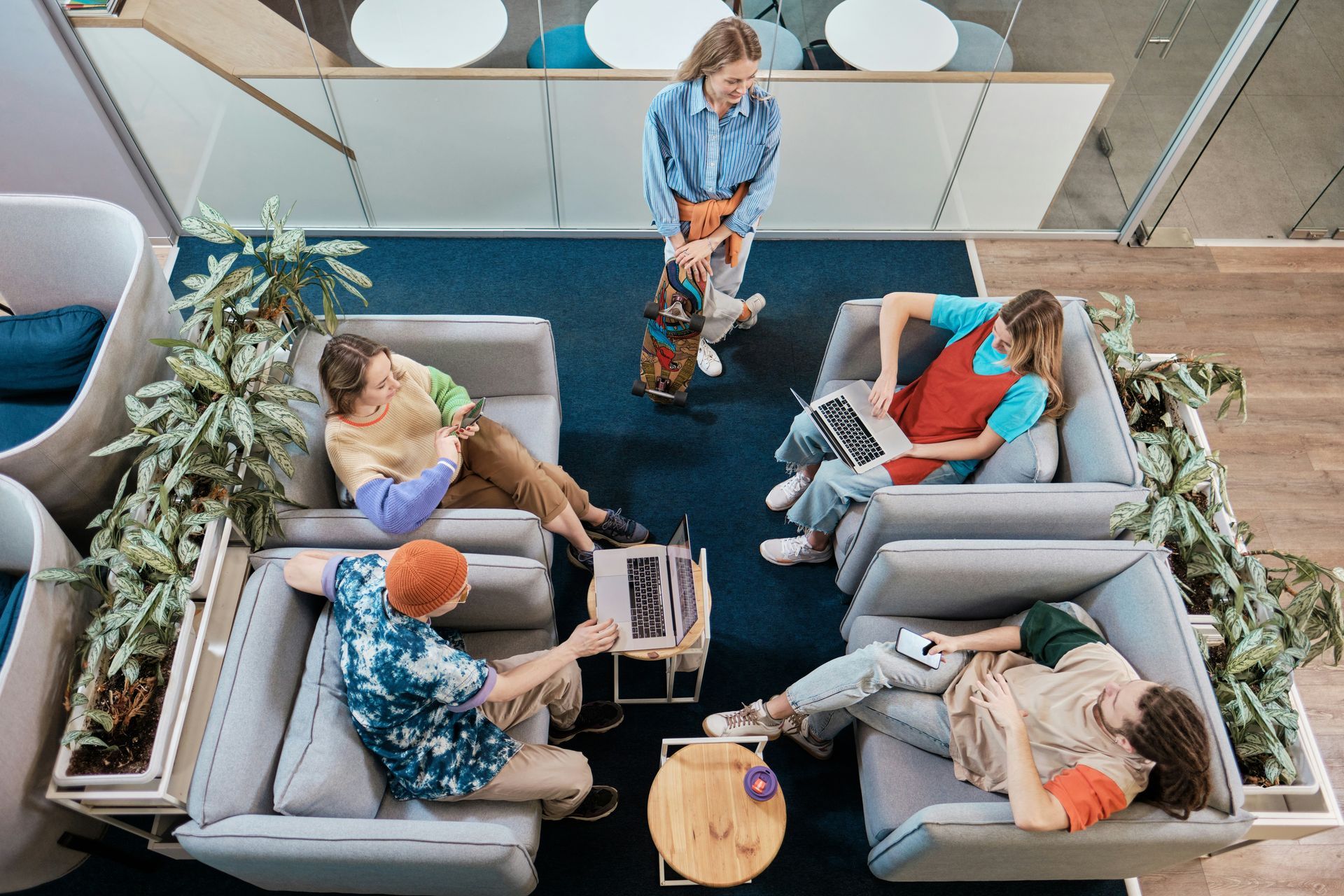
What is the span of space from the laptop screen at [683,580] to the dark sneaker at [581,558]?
1.78 ft

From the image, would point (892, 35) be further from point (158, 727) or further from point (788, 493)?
point (158, 727)

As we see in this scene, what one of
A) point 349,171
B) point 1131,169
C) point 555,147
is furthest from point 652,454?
point 1131,169

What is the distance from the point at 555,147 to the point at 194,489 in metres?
2.25

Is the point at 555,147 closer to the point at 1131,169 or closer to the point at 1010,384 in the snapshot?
the point at 1010,384

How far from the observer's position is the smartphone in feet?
8.00

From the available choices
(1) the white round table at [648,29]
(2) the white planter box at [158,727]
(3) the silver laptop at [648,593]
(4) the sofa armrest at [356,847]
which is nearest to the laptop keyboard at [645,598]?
(3) the silver laptop at [648,593]

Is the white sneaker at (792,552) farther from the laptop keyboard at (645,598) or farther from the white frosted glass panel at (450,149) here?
the white frosted glass panel at (450,149)

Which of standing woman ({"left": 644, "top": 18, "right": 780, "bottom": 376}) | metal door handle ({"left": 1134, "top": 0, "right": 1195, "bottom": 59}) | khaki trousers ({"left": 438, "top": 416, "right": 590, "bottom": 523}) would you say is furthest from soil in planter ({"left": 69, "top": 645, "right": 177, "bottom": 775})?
metal door handle ({"left": 1134, "top": 0, "right": 1195, "bottom": 59})

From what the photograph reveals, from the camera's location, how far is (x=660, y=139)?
119 inches

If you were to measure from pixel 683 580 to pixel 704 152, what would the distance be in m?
1.51

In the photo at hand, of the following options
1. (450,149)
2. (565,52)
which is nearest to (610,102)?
(565,52)

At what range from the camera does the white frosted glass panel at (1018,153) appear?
150 inches

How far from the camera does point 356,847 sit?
198 centimetres

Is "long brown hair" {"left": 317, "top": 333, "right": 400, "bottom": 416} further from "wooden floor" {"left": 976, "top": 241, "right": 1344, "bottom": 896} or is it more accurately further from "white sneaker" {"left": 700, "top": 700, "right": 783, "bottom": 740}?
"wooden floor" {"left": 976, "top": 241, "right": 1344, "bottom": 896}
